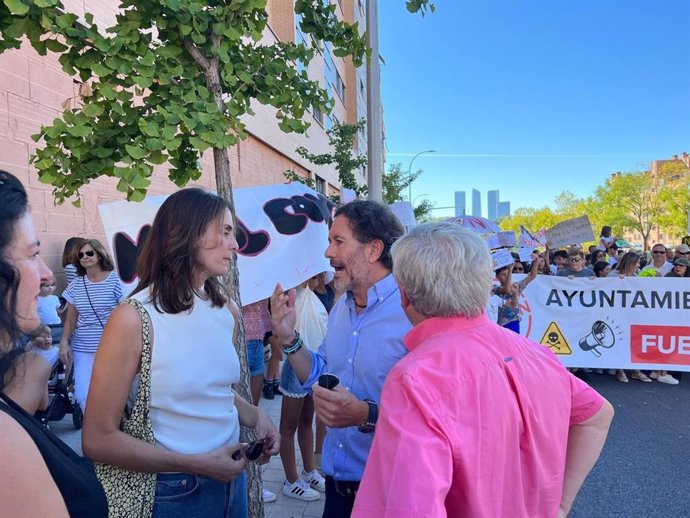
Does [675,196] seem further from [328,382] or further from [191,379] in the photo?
[191,379]

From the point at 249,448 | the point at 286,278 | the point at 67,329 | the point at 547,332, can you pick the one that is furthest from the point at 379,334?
the point at 547,332

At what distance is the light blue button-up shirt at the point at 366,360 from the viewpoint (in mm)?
1888

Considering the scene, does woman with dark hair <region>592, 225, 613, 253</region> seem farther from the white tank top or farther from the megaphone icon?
the white tank top

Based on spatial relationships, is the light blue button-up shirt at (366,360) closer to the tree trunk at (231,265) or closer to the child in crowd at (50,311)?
the tree trunk at (231,265)

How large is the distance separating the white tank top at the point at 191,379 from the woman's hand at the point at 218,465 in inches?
3.0

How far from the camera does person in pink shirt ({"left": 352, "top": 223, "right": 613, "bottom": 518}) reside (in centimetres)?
103

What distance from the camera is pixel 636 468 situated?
4293 mm

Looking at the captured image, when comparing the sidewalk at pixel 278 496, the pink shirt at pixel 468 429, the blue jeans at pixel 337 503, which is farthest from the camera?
the sidewalk at pixel 278 496

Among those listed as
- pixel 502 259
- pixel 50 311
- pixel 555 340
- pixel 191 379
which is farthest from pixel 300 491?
pixel 555 340

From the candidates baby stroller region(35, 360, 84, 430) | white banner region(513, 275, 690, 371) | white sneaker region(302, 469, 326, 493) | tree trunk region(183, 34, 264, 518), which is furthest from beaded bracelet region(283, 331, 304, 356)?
white banner region(513, 275, 690, 371)

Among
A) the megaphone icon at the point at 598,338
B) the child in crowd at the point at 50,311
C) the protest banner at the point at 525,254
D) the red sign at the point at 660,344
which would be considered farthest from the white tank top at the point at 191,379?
the red sign at the point at 660,344

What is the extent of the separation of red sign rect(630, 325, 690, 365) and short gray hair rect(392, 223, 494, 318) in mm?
6978

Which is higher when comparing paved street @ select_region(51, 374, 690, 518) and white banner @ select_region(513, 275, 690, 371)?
white banner @ select_region(513, 275, 690, 371)

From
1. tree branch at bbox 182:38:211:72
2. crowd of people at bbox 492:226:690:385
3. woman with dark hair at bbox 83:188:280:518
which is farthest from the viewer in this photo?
crowd of people at bbox 492:226:690:385
